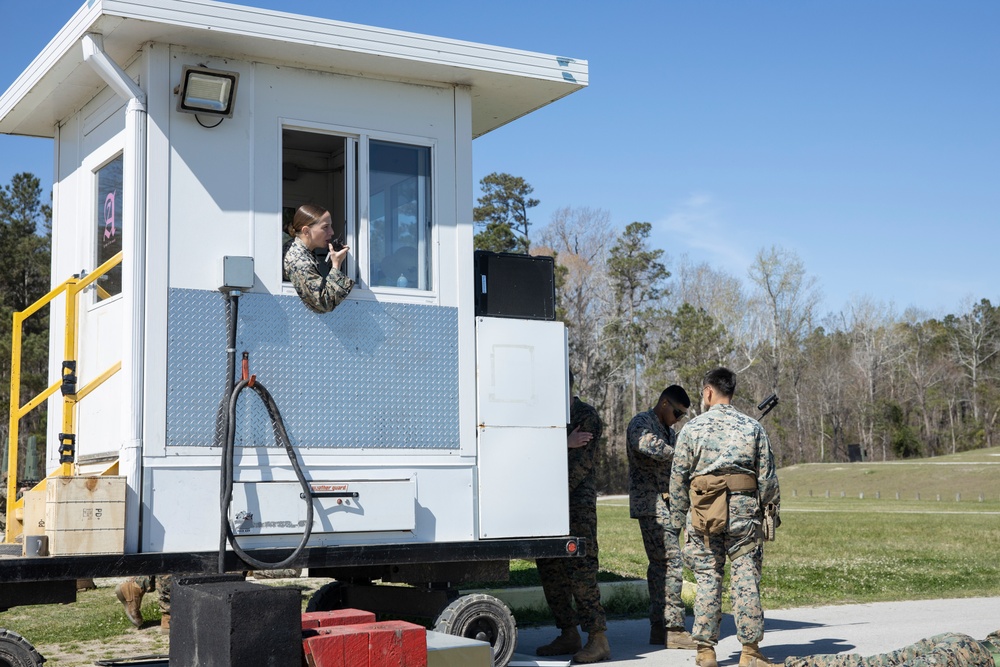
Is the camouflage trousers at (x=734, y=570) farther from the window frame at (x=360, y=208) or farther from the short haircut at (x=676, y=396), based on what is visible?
the window frame at (x=360, y=208)

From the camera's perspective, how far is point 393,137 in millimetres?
7188

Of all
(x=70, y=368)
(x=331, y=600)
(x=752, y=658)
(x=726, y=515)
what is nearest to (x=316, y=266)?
(x=70, y=368)

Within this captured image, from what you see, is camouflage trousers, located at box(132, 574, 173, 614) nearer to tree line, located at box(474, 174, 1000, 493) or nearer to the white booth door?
the white booth door

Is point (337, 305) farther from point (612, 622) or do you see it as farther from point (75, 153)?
point (612, 622)

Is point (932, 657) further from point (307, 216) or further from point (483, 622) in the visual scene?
point (307, 216)

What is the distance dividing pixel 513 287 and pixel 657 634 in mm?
3146

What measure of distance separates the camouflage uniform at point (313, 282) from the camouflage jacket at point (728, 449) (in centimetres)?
264

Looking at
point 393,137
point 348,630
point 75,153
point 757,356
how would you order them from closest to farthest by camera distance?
point 348,630 → point 393,137 → point 75,153 → point 757,356

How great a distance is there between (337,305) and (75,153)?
245cm

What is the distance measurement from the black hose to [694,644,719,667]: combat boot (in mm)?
2848

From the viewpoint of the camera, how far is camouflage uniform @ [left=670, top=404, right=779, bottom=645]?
7438 millimetres

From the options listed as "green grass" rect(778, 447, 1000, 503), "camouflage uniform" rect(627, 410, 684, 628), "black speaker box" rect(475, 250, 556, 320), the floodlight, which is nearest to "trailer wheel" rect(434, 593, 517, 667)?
"black speaker box" rect(475, 250, 556, 320)

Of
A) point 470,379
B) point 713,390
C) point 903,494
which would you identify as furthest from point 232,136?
point 903,494

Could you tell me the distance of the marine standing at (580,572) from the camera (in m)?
7.98
